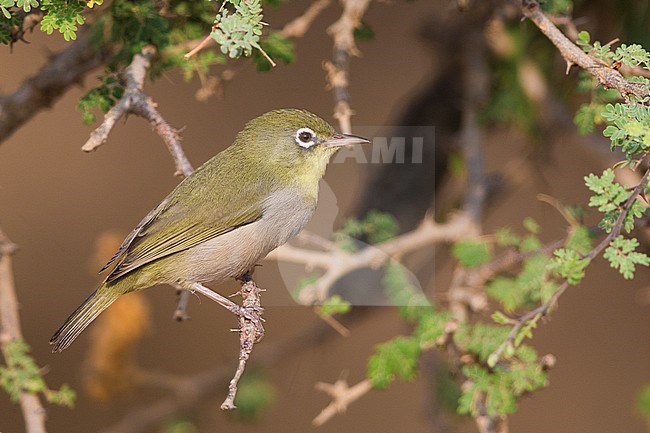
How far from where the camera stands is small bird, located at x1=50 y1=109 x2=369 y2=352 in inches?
122

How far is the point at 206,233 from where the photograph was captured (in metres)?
3.13

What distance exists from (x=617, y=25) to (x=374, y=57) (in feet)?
9.05

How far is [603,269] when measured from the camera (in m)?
6.05

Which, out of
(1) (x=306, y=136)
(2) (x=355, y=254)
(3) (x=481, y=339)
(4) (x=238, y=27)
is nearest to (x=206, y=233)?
(1) (x=306, y=136)

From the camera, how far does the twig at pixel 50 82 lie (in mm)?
3332

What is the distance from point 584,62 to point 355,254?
1565mm

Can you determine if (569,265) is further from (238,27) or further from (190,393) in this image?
(190,393)

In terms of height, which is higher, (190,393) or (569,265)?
(569,265)

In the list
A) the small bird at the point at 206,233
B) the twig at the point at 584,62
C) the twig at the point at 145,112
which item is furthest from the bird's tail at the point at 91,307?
the twig at the point at 584,62

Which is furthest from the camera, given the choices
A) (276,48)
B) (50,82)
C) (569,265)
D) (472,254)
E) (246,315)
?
(472,254)

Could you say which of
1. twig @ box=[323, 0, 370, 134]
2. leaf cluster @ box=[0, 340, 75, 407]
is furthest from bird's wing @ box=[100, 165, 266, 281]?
twig @ box=[323, 0, 370, 134]

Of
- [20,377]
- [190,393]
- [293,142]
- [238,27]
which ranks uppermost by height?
[238,27]

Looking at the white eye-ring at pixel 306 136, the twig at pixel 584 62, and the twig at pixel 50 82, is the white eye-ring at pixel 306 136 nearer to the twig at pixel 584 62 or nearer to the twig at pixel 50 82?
the twig at pixel 50 82

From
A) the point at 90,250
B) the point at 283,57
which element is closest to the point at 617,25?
the point at 283,57
